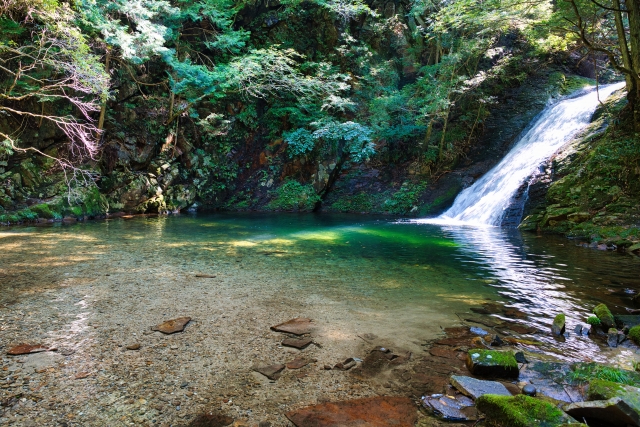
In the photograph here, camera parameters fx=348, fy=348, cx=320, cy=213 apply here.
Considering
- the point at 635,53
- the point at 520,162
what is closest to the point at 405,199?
the point at 520,162

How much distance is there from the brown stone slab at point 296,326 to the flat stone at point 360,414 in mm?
1214

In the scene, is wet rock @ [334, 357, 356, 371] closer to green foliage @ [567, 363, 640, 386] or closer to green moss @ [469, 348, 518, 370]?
green moss @ [469, 348, 518, 370]

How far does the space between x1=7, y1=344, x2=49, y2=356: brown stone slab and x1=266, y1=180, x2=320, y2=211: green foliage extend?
16.8 meters

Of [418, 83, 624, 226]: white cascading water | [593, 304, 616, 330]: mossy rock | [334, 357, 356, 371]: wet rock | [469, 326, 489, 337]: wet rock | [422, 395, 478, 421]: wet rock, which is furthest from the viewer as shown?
[418, 83, 624, 226]: white cascading water

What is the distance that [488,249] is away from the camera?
8562 millimetres

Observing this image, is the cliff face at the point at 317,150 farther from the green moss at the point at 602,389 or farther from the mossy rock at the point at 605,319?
the green moss at the point at 602,389

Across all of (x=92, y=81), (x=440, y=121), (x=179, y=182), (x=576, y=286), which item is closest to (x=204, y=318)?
(x=576, y=286)

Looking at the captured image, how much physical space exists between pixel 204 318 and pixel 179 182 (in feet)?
53.2

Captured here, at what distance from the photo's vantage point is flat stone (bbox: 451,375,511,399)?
96.3 inches

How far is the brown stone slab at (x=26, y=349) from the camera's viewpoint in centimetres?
296

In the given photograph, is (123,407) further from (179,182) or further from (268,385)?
(179,182)

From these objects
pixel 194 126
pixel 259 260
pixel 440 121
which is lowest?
pixel 259 260

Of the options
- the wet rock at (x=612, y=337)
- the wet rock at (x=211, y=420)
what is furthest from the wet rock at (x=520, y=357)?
the wet rock at (x=211, y=420)

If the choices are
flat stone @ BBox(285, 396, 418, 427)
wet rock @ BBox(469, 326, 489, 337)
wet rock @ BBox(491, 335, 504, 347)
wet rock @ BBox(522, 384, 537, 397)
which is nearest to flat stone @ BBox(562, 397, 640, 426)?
wet rock @ BBox(522, 384, 537, 397)
